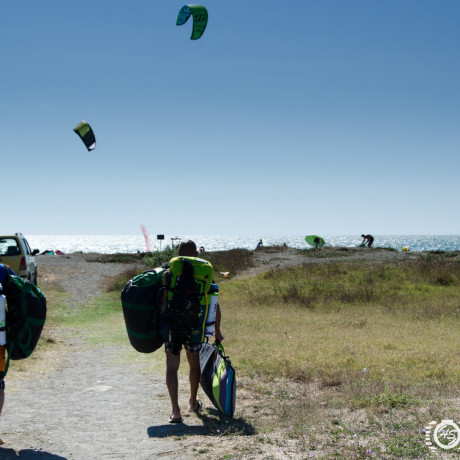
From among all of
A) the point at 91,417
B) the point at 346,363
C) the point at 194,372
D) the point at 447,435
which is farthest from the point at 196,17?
the point at 447,435

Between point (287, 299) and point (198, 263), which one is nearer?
point (198, 263)

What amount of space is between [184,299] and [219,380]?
1072 millimetres

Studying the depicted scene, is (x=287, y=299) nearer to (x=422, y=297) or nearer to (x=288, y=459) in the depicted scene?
(x=422, y=297)

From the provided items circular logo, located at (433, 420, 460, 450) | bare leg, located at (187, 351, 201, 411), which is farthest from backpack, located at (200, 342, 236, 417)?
circular logo, located at (433, 420, 460, 450)

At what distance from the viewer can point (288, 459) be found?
4262 mm

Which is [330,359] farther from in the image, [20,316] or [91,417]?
[20,316]

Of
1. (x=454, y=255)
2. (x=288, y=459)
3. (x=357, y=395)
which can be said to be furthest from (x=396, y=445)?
(x=454, y=255)

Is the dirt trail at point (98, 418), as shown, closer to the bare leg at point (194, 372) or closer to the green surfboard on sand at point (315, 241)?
the bare leg at point (194, 372)

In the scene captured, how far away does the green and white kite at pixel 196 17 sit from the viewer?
1408 cm

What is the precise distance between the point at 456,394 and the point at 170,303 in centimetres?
367

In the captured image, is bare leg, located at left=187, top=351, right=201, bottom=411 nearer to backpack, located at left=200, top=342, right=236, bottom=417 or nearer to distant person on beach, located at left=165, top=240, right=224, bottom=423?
distant person on beach, located at left=165, top=240, right=224, bottom=423

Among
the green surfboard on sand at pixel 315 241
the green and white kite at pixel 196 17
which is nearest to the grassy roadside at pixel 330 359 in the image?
the green and white kite at pixel 196 17

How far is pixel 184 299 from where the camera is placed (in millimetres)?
5273

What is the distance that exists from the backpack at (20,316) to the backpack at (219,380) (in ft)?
6.59
